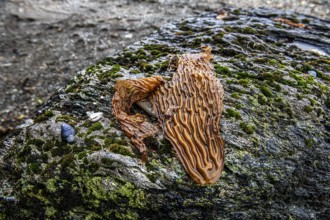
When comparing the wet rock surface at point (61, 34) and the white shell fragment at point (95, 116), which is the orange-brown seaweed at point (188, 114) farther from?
the wet rock surface at point (61, 34)

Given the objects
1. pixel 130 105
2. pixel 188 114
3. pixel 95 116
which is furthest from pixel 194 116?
pixel 95 116

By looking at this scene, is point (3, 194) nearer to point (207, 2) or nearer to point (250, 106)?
point (250, 106)

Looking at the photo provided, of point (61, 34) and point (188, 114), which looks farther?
point (61, 34)

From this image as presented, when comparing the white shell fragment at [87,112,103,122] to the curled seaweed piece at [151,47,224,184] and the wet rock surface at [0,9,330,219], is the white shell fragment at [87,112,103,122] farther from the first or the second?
the curled seaweed piece at [151,47,224,184]

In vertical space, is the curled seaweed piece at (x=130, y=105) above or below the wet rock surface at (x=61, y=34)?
above

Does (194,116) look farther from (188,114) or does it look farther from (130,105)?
(130,105)

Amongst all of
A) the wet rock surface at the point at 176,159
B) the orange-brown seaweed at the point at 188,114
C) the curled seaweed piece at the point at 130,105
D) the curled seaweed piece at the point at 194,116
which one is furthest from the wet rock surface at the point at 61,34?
the curled seaweed piece at the point at 194,116
